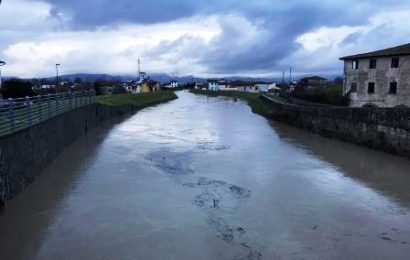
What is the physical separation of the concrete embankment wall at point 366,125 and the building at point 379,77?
8118 millimetres

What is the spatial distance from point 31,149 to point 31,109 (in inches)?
71.4

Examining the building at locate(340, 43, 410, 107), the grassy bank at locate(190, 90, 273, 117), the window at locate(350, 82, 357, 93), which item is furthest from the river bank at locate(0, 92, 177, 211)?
the window at locate(350, 82, 357, 93)

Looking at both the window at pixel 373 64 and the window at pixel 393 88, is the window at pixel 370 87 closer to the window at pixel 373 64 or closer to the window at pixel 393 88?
the window at pixel 373 64

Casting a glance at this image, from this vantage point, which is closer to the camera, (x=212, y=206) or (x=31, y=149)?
(x=212, y=206)

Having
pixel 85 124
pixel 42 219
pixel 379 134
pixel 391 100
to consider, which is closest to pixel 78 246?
pixel 42 219

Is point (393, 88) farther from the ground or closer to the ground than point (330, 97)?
farther from the ground

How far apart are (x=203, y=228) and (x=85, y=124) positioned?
20.4 meters

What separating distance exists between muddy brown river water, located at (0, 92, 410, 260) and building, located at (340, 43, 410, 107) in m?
15.2

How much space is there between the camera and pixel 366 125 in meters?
22.8

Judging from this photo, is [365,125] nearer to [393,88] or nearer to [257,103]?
[393,88]

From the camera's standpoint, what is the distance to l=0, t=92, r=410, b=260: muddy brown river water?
358 inches

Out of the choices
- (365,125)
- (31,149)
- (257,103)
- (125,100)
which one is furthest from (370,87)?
(31,149)

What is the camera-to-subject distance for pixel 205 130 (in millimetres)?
30547

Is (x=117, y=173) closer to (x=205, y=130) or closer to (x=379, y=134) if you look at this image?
(x=379, y=134)
